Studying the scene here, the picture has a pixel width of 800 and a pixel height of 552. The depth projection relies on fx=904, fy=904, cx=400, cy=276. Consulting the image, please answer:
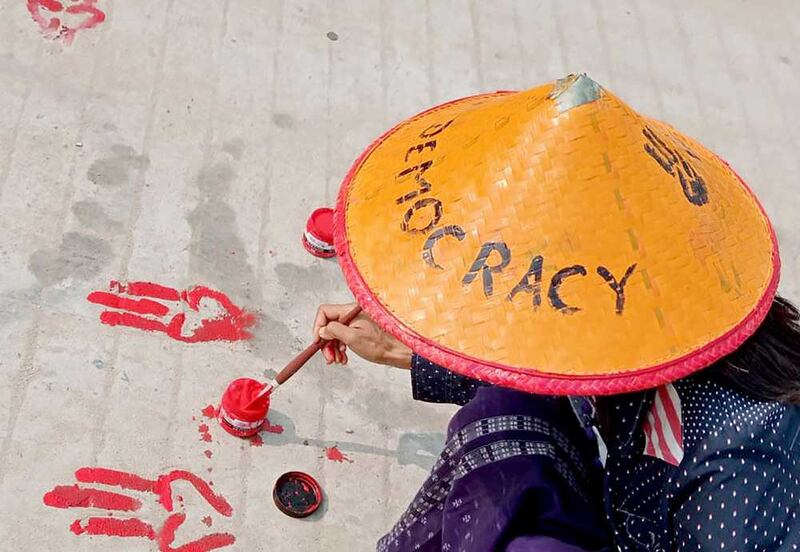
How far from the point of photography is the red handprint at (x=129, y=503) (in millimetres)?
2258

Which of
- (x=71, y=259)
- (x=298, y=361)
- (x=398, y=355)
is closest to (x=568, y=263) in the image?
→ (x=398, y=355)

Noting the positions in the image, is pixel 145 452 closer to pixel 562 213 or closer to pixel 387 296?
pixel 387 296

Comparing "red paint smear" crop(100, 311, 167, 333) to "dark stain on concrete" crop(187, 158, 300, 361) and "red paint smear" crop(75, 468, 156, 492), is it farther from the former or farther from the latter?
"red paint smear" crop(75, 468, 156, 492)

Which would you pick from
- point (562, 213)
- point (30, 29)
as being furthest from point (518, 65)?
point (562, 213)

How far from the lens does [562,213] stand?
4.66 ft

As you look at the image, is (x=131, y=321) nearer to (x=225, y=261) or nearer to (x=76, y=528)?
(x=225, y=261)

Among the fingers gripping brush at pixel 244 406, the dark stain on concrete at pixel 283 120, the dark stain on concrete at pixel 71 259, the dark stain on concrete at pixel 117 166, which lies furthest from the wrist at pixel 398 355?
the dark stain on concrete at pixel 283 120

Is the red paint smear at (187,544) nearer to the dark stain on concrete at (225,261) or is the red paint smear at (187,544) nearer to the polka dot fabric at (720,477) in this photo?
the dark stain on concrete at (225,261)

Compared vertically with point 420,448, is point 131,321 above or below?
above

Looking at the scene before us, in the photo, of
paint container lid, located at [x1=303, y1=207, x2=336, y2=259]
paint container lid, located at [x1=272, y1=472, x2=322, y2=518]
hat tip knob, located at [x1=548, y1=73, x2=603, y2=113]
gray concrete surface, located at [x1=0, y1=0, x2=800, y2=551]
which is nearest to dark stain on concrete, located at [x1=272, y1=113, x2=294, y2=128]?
gray concrete surface, located at [x1=0, y1=0, x2=800, y2=551]

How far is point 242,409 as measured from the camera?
2412 mm

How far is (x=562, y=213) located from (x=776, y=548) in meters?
0.62

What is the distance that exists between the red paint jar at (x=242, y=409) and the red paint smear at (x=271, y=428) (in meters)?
0.03

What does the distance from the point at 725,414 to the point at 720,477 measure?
0.34 ft
